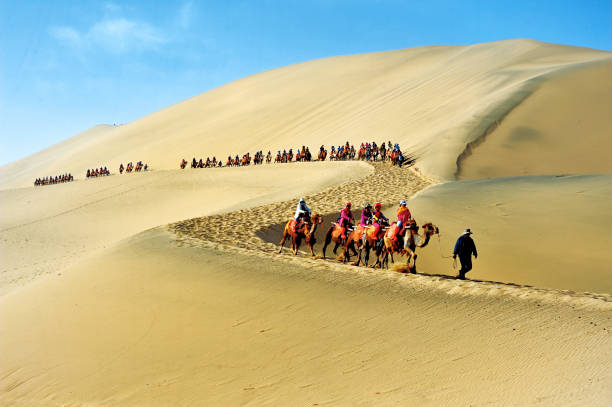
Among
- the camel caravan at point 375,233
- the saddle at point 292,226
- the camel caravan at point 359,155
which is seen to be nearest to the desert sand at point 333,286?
the camel caravan at point 375,233

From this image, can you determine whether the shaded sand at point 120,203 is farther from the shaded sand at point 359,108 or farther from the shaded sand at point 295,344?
the shaded sand at point 295,344

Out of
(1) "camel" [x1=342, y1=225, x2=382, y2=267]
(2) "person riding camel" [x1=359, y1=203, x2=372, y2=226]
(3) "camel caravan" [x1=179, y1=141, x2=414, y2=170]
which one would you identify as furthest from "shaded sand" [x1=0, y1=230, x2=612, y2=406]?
(3) "camel caravan" [x1=179, y1=141, x2=414, y2=170]

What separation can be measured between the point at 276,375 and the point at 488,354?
277 cm

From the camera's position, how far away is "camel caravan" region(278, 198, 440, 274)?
468 inches

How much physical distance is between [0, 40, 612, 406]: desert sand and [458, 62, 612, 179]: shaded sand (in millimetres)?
145

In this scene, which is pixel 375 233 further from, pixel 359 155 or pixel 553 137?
pixel 553 137

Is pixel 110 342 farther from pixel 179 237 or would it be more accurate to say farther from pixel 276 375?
pixel 179 237

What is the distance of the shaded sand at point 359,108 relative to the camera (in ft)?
120

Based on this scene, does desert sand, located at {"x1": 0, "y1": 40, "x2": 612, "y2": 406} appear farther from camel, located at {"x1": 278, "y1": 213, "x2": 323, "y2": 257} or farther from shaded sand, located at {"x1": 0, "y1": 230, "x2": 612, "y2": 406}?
camel, located at {"x1": 278, "y1": 213, "x2": 323, "y2": 257}

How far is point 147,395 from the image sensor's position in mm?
6840

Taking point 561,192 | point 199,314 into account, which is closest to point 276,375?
point 199,314

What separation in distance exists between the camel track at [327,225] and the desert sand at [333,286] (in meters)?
0.08

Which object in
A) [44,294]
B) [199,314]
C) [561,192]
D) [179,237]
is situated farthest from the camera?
[561,192]

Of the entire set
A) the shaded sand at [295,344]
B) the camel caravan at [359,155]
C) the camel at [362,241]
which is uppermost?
the camel caravan at [359,155]
